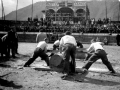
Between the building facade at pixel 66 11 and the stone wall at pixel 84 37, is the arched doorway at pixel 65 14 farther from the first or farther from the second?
the stone wall at pixel 84 37

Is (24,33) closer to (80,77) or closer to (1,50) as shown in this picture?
(1,50)

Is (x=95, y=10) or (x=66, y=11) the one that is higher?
(x=95, y=10)

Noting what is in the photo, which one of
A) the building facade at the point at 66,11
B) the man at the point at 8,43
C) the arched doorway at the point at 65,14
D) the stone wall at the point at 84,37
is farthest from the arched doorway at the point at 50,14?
the man at the point at 8,43

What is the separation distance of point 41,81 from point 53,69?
1.68m

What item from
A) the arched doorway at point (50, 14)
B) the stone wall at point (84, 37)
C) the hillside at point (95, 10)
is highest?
the hillside at point (95, 10)

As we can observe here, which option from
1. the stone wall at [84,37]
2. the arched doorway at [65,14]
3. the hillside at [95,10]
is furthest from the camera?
the hillside at [95,10]

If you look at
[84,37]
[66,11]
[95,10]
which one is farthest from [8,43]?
[95,10]

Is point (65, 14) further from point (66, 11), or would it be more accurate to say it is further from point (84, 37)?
point (84, 37)

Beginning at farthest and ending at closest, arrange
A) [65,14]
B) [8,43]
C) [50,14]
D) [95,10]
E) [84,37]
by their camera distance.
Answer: [95,10] → [50,14] → [65,14] → [84,37] → [8,43]

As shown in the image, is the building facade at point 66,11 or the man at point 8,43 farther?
the building facade at point 66,11

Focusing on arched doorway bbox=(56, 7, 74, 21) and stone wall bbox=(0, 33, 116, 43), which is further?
arched doorway bbox=(56, 7, 74, 21)

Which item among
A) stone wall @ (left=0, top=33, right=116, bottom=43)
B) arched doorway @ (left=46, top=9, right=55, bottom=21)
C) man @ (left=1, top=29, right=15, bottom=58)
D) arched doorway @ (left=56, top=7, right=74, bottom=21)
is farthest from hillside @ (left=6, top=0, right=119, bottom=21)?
man @ (left=1, top=29, right=15, bottom=58)

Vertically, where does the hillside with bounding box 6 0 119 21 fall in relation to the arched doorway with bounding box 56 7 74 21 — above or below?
above

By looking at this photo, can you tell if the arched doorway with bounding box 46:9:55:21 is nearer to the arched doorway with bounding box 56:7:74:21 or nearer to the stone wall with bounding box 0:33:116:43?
the arched doorway with bounding box 56:7:74:21
